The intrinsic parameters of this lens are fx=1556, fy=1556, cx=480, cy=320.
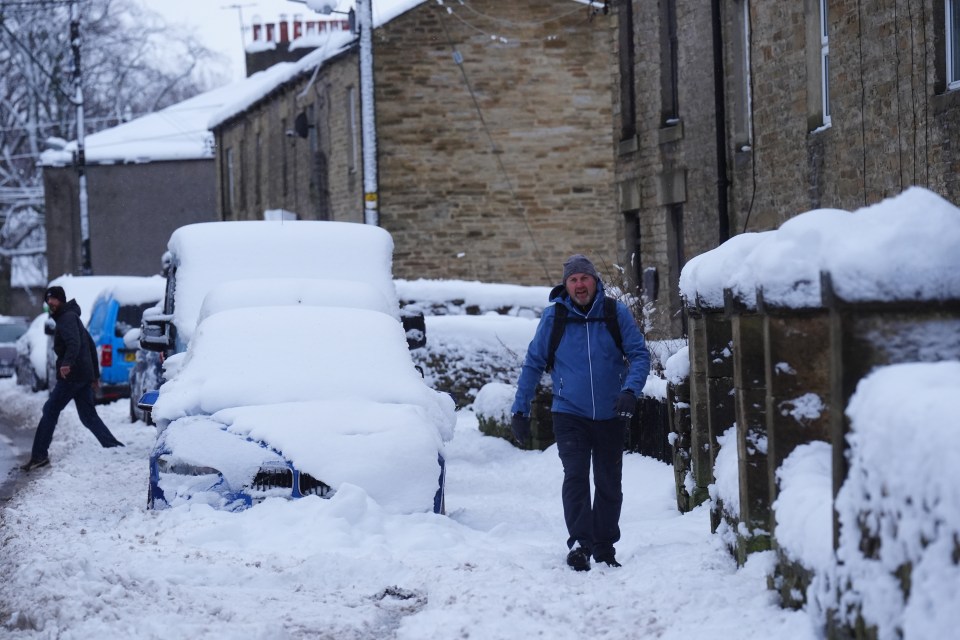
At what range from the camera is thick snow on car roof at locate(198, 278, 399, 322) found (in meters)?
12.2

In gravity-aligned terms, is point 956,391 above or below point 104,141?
below

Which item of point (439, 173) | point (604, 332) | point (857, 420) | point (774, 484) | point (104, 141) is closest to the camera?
point (857, 420)

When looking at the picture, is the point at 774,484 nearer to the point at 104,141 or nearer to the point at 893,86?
the point at 893,86

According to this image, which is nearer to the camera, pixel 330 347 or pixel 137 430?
pixel 330 347

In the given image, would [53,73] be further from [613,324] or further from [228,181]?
[613,324]

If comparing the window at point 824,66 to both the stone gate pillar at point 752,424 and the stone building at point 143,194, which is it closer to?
the stone gate pillar at point 752,424

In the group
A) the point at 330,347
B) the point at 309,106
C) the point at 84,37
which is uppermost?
the point at 84,37

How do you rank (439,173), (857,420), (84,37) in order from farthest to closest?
1. (84,37)
2. (439,173)
3. (857,420)

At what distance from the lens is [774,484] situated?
6.64 m

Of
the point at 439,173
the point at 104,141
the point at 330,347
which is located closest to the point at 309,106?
the point at 439,173

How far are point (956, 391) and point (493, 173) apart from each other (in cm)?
2599

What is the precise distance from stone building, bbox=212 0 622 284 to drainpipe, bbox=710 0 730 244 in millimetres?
10143

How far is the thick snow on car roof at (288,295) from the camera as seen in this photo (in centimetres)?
1218

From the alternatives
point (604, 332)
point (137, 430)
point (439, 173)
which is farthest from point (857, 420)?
point (439, 173)
